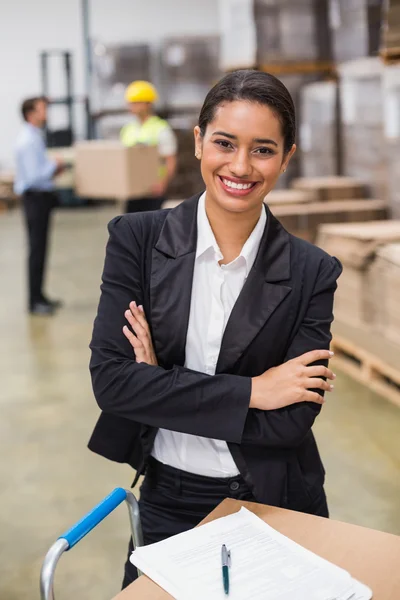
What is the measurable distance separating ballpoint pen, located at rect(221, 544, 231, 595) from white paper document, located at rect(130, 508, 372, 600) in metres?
0.01

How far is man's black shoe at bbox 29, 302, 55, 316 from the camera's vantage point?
684 centimetres

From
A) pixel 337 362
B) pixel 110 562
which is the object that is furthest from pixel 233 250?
pixel 337 362

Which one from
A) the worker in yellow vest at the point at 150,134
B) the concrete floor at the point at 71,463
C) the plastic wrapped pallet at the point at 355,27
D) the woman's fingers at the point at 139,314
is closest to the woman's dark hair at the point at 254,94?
the woman's fingers at the point at 139,314

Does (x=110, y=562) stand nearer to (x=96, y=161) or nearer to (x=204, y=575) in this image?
(x=204, y=575)

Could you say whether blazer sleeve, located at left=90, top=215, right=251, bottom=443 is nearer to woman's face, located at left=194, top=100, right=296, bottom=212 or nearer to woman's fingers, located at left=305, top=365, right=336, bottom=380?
woman's fingers, located at left=305, top=365, right=336, bottom=380

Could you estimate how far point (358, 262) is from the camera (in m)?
4.62

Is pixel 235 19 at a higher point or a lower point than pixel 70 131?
higher

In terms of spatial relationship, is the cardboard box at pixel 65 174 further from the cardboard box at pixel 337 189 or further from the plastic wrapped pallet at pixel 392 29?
the plastic wrapped pallet at pixel 392 29

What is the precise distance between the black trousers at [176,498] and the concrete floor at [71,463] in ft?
3.73

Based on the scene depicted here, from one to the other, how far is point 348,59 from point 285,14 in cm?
67

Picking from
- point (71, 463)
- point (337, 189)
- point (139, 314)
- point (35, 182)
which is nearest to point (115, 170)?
point (35, 182)

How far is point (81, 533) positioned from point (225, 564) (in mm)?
308

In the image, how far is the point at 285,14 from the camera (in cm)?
694

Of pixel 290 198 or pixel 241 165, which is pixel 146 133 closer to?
pixel 290 198
